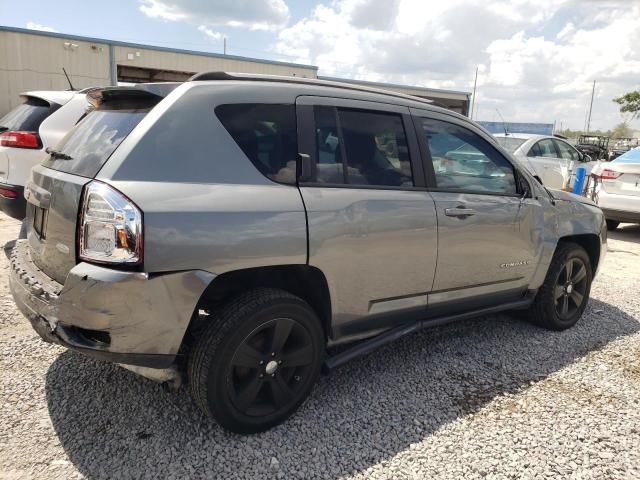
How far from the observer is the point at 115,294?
7.12 feet

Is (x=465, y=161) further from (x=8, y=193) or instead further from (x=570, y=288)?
(x=8, y=193)

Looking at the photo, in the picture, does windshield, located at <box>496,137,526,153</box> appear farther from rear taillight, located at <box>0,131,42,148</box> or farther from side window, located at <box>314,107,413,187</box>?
rear taillight, located at <box>0,131,42,148</box>

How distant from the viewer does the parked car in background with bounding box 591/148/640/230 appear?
8.43 meters

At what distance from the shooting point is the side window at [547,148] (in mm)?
11352

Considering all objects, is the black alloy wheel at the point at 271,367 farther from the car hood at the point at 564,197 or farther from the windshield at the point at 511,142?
the windshield at the point at 511,142

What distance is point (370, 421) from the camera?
112 inches

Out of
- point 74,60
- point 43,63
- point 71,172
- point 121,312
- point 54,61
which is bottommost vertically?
point 121,312

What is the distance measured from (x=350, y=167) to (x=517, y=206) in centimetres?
152

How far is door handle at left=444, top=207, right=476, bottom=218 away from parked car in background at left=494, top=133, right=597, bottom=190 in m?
8.12

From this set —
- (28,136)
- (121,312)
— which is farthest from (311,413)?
(28,136)

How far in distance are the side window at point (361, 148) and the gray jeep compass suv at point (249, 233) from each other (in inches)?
0.4

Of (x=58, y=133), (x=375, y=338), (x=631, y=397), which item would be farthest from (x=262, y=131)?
(x=58, y=133)

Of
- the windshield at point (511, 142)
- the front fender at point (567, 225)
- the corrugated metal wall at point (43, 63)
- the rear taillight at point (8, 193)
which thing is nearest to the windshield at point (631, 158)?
the windshield at point (511, 142)

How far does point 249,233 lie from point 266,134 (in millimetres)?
571
